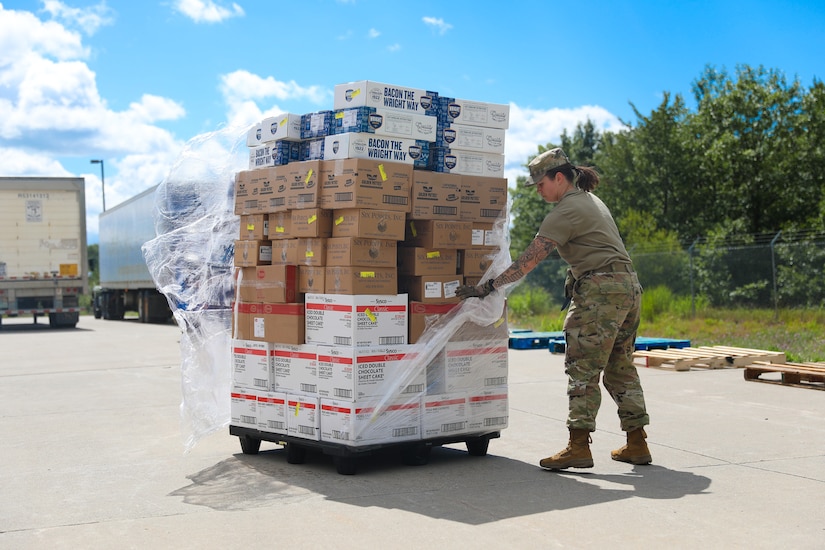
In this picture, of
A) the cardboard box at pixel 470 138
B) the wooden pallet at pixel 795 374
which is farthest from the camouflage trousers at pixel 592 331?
the wooden pallet at pixel 795 374

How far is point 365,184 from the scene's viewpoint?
20.0ft

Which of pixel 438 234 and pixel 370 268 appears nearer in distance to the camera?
pixel 370 268

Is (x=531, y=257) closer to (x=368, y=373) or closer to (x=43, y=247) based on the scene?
(x=368, y=373)

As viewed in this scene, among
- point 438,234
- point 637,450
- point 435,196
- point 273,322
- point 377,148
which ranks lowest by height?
point 637,450

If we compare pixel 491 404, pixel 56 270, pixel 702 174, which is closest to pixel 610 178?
pixel 702 174

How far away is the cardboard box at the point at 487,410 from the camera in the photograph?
6.66 meters

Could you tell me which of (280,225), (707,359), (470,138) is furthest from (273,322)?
(707,359)

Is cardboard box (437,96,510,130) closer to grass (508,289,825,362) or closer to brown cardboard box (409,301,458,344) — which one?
brown cardboard box (409,301,458,344)

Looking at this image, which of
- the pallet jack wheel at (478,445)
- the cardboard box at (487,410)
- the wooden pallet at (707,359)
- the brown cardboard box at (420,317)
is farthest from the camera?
the wooden pallet at (707,359)

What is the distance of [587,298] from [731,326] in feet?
48.7

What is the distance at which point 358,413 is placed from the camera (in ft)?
19.7

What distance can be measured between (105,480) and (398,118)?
3288mm

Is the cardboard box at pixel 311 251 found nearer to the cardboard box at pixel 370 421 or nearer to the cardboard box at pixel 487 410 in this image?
the cardboard box at pixel 370 421

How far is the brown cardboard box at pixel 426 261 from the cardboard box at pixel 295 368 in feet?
2.97
